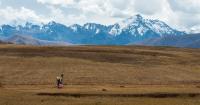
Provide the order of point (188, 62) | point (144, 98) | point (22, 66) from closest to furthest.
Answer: point (144, 98), point (22, 66), point (188, 62)

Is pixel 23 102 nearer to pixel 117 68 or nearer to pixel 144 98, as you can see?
pixel 144 98

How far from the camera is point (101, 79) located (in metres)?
104

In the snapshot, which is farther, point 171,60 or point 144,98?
point 171,60

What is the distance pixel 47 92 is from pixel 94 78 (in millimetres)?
34127

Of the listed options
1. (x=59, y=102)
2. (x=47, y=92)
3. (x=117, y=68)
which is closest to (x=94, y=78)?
(x=117, y=68)

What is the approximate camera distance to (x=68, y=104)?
189 ft

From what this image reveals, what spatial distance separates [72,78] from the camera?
339ft

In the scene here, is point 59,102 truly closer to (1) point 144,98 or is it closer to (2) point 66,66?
(1) point 144,98

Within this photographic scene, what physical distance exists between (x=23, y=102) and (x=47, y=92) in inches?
530

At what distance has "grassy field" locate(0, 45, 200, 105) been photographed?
64562 mm

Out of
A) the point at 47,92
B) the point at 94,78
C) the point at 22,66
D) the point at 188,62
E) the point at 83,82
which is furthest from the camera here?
the point at 188,62

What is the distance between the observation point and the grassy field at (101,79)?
64562 mm

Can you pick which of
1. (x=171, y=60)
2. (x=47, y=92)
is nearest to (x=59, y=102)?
(x=47, y=92)

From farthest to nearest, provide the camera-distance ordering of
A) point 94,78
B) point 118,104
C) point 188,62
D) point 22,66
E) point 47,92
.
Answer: point 188,62, point 22,66, point 94,78, point 47,92, point 118,104
